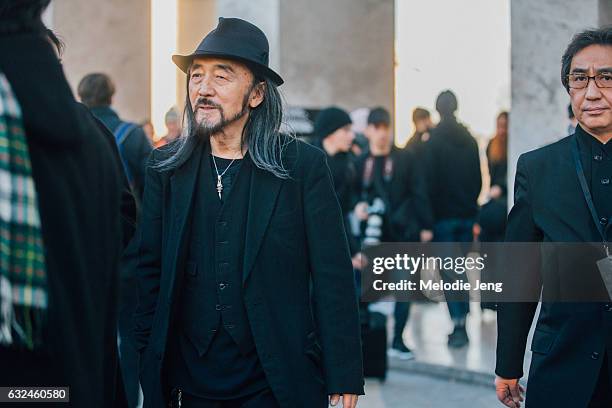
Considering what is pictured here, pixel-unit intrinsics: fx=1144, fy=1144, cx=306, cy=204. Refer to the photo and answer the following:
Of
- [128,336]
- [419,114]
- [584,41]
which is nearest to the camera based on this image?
[584,41]

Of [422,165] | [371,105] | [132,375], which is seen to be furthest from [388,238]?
[371,105]

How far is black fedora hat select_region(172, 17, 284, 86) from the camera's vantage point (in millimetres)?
4098

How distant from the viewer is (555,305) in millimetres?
4020

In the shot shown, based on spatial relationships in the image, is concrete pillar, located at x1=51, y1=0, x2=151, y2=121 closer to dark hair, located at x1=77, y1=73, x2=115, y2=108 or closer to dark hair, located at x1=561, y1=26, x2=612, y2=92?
dark hair, located at x1=77, y1=73, x2=115, y2=108

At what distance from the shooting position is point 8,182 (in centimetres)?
213

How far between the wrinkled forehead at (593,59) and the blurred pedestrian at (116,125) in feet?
11.3

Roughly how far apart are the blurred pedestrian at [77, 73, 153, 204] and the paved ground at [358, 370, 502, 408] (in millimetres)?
2214

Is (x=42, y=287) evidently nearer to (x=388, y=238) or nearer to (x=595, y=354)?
(x=595, y=354)

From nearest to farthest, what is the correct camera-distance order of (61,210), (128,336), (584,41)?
(61,210), (584,41), (128,336)

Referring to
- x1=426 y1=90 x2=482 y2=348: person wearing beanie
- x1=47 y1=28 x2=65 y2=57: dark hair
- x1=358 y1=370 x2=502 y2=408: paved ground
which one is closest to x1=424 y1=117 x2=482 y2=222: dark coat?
x1=426 y1=90 x2=482 y2=348: person wearing beanie

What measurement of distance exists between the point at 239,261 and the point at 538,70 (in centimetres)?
450

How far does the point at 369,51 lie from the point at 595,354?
33.4 ft
